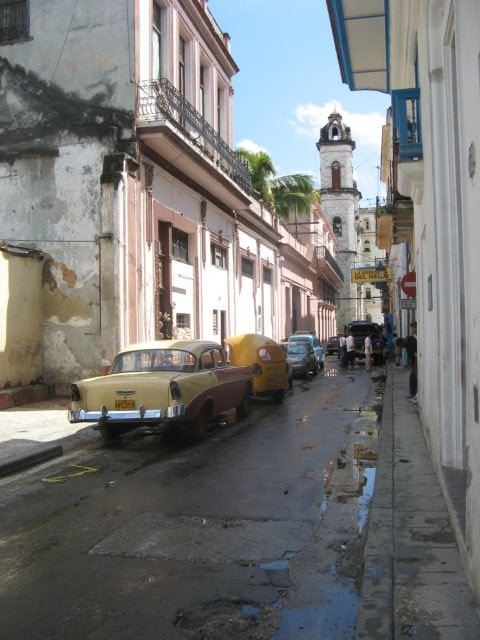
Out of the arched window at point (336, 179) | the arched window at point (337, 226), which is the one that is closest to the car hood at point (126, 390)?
the arched window at point (336, 179)

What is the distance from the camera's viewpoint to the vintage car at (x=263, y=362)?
15273 millimetres

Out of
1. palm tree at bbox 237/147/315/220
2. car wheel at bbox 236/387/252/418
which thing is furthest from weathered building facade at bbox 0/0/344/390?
palm tree at bbox 237/147/315/220

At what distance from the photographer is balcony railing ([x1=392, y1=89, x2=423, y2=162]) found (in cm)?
811

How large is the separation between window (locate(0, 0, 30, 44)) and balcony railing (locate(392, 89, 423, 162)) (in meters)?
11.7

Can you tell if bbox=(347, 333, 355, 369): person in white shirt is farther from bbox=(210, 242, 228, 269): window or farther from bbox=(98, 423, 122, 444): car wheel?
bbox=(98, 423, 122, 444): car wheel

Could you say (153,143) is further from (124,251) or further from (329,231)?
(329,231)

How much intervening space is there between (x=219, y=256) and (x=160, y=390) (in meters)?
14.7

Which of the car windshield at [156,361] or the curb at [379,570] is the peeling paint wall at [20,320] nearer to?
the car windshield at [156,361]

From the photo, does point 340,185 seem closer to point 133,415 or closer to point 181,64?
point 181,64

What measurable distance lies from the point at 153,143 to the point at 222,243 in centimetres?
758

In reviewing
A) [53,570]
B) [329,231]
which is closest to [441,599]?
[53,570]

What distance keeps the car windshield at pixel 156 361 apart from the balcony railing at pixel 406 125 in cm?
462

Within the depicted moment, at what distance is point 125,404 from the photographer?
9.12 metres

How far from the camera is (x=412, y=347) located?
14.5 metres
